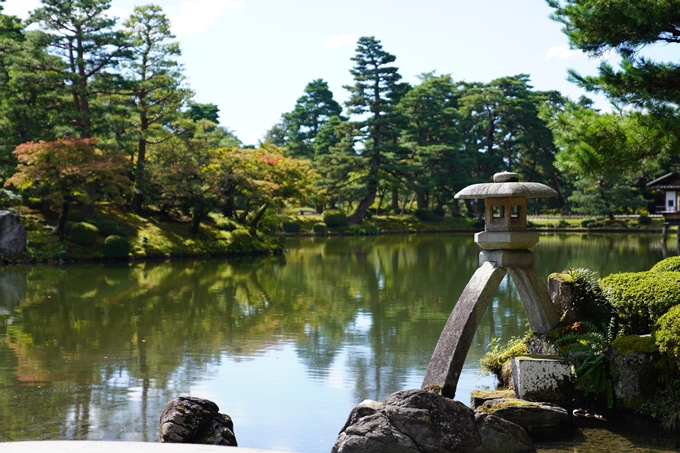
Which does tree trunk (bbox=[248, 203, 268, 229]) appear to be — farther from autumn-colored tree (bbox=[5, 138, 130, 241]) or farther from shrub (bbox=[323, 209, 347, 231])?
shrub (bbox=[323, 209, 347, 231])

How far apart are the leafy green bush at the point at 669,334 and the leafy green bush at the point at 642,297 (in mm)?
320

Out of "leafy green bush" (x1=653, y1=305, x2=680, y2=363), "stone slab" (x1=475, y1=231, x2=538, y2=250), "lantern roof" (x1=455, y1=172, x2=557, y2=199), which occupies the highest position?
"lantern roof" (x1=455, y1=172, x2=557, y2=199)

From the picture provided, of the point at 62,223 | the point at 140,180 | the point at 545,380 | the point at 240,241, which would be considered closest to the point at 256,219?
the point at 240,241

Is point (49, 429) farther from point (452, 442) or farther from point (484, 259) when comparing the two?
point (484, 259)

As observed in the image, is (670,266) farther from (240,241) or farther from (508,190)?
(240,241)

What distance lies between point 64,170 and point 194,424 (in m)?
18.6

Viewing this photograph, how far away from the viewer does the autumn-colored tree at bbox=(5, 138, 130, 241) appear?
22219 mm

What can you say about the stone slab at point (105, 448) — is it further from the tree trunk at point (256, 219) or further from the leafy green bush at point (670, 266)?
the tree trunk at point (256, 219)

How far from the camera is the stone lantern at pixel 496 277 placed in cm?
666

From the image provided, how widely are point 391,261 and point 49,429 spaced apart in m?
18.6

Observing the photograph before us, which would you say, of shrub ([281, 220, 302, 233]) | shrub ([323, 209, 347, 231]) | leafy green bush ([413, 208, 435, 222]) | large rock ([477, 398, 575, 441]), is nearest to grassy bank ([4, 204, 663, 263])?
shrub ([281, 220, 302, 233])

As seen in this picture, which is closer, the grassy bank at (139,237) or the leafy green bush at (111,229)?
the grassy bank at (139,237)

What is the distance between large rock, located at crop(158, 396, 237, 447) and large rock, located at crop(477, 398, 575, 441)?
209 centimetres

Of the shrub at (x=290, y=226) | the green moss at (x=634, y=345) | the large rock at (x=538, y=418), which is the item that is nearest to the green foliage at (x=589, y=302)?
the green moss at (x=634, y=345)
